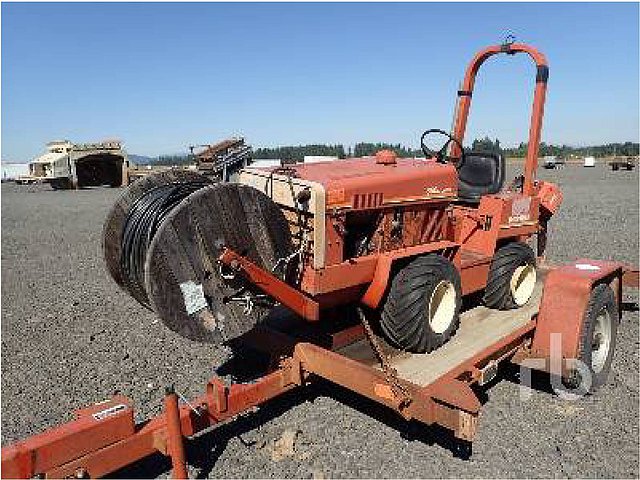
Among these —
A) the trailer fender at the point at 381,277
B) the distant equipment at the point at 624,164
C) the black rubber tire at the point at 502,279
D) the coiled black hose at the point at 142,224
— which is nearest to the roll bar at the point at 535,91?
the black rubber tire at the point at 502,279

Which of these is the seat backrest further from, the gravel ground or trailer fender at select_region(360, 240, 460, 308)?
the gravel ground

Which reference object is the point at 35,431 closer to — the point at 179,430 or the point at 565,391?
the point at 179,430

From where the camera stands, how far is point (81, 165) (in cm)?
3422

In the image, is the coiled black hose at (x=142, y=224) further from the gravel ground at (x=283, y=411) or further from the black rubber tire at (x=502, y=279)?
the black rubber tire at (x=502, y=279)

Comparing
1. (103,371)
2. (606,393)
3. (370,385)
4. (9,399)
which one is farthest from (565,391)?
(9,399)

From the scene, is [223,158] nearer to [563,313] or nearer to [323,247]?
[323,247]

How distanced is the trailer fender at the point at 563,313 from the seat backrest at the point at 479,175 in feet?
5.05

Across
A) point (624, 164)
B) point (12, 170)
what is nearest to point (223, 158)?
point (624, 164)

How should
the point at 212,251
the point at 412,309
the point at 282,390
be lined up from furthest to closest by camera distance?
the point at 412,309, the point at 282,390, the point at 212,251

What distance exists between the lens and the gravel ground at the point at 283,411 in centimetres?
391

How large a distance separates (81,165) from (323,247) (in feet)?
110

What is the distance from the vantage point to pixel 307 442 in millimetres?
Answer: 4219

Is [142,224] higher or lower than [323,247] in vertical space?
higher

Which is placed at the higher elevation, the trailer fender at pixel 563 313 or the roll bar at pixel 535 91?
the roll bar at pixel 535 91
